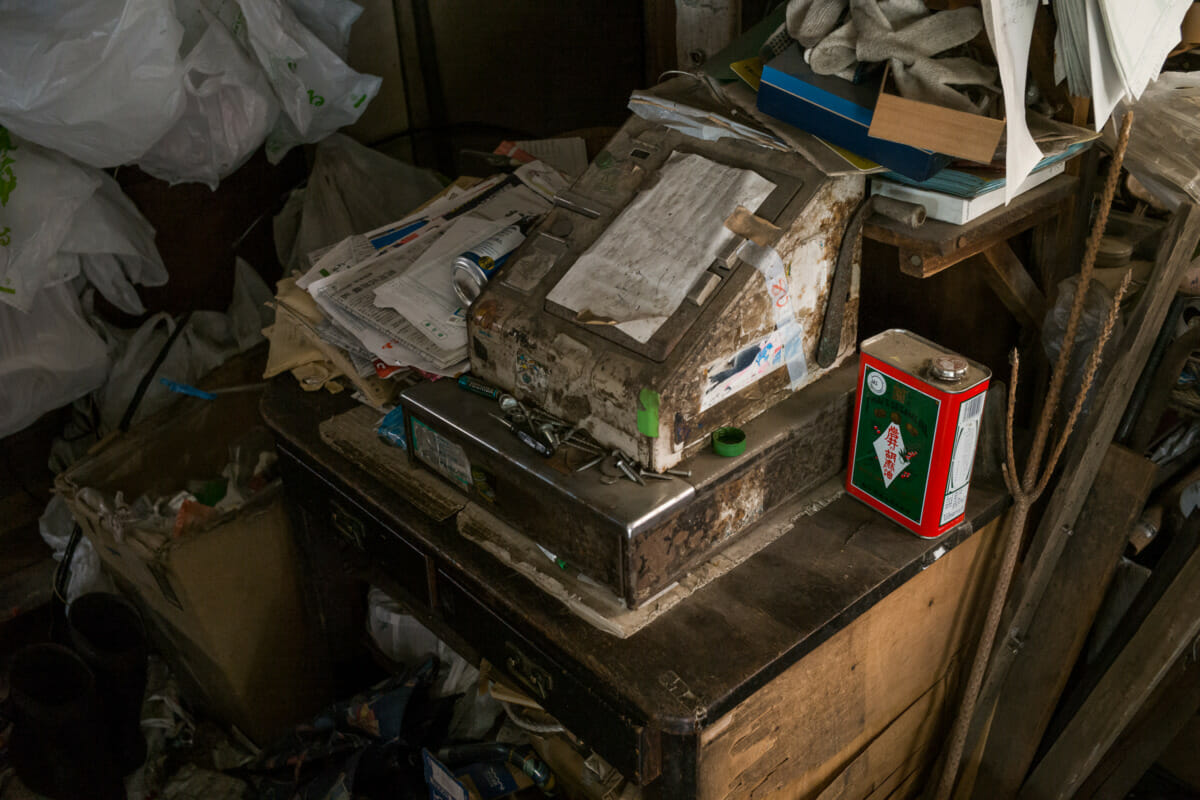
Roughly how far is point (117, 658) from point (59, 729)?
15cm

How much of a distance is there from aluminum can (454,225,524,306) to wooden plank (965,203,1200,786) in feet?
2.57

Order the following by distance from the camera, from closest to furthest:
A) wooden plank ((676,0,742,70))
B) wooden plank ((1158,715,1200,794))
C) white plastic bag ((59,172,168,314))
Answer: wooden plank ((1158,715,1200,794)) → wooden plank ((676,0,742,70)) → white plastic bag ((59,172,168,314))

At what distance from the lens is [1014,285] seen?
1.26m

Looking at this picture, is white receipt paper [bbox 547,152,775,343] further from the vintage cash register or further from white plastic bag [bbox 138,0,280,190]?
white plastic bag [bbox 138,0,280,190]

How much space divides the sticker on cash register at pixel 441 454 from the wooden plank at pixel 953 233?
58 centimetres

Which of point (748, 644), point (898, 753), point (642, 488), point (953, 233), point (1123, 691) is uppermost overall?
point (953, 233)

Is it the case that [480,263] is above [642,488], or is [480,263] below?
above

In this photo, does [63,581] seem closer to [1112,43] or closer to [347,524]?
[347,524]

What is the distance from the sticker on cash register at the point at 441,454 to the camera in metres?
1.22

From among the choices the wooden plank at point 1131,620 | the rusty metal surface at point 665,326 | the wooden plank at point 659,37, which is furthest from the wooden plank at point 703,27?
the wooden plank at point 1131,620

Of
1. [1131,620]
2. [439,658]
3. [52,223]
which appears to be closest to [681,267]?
[1131,620]

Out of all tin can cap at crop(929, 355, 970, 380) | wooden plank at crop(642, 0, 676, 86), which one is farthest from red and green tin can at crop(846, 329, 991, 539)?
wooden plank at crop(642, 0, 676, 86)

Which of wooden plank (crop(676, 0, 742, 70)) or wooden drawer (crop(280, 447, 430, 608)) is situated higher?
wooden plank (crop(676, 0, 742, 70))

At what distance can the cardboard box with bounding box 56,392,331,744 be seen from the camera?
164cm
